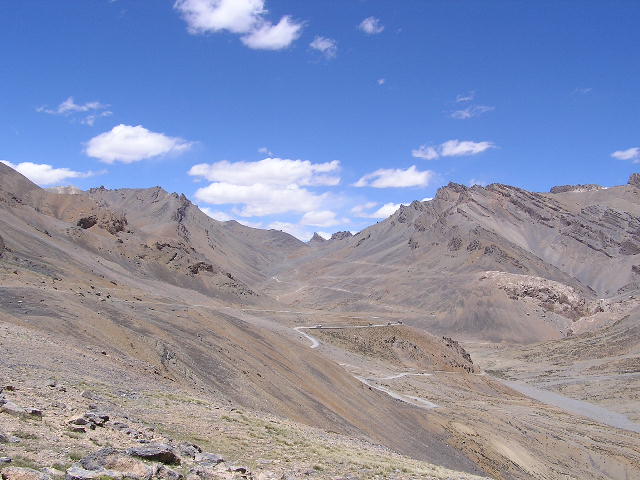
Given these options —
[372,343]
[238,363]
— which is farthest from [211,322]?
[372,343]

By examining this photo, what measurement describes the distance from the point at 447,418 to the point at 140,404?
100.0 ft

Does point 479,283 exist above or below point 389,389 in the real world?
above

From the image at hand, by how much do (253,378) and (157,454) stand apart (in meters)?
21.2

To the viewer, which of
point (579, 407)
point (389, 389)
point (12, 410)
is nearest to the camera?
point (12, 410)

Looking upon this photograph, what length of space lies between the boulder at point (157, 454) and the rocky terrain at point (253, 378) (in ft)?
0.11

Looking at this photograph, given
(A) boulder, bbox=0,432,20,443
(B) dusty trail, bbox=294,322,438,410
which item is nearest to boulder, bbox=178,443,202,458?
(A) boulder, bbox=0,432,20,443

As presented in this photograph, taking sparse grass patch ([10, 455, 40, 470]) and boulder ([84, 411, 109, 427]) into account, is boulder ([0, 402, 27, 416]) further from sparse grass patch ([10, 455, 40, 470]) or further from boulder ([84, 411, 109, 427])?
sparse grass patch ([10, 455, 40, 470])

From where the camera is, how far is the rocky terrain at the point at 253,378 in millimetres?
12414

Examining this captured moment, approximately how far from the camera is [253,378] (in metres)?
31.3

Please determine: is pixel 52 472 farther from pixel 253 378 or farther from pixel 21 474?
pixel 253 378

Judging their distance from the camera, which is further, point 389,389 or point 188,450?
point 389,389

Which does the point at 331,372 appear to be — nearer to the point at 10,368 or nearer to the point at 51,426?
the point at 10,368

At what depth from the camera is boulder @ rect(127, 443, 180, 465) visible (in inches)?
405

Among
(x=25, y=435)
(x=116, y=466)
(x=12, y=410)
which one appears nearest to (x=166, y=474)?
(x=116, y=466)
